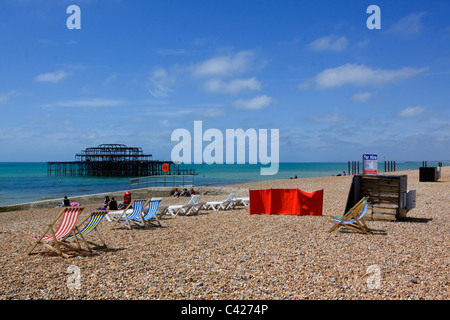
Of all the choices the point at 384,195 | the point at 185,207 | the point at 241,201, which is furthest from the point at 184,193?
the point at 384,195

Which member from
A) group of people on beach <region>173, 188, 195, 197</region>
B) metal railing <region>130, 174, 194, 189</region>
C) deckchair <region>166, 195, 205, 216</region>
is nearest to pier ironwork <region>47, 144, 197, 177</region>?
metal railing <region>130, 174, 194, 189</region>

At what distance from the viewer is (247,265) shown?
17.8ft

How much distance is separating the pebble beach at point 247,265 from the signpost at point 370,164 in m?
1.75

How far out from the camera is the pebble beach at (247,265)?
14.3 ft

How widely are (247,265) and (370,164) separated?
19.8ft

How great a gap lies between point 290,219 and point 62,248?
18.2 feet

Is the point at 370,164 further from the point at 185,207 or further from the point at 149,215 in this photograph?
the point at 149,215

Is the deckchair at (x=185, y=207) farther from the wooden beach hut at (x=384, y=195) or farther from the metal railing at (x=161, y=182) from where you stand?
the metal railing at (x=161, y=182)

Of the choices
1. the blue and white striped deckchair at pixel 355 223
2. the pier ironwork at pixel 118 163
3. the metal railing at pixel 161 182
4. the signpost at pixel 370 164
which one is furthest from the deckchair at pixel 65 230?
the pier ironwork at pixel 118 163

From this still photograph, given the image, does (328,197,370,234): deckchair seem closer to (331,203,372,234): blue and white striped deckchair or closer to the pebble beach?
(331,203,372,234): blue and white striped deckchair
